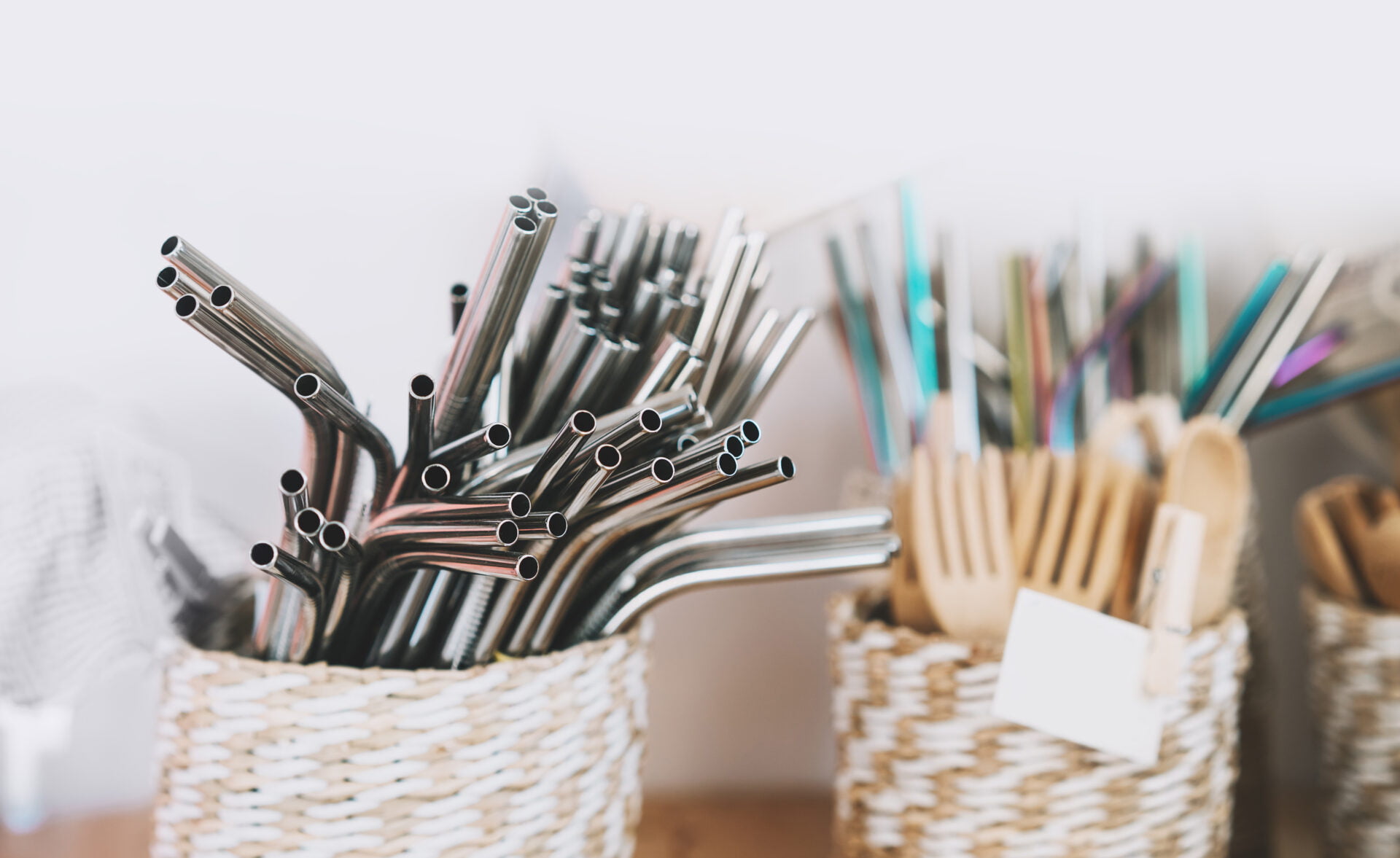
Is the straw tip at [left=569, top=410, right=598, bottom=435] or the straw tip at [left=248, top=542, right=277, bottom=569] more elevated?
the straw tip at [left=569, top=410, right=598, bottom=435]

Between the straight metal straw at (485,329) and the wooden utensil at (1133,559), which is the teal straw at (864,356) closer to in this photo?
the wooden utensil at (1133,559)

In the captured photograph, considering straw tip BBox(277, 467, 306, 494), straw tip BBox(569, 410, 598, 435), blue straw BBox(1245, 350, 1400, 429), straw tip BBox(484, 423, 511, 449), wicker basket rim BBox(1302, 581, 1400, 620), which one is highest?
blue straw BBox(1245, 350, 1400, 429)

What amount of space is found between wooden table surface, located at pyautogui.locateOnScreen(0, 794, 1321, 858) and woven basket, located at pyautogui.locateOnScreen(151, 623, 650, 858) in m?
0.21

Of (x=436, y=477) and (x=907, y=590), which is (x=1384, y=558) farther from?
(x=436, y=477)

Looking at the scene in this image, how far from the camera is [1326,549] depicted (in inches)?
18.9

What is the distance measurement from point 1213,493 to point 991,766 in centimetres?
17

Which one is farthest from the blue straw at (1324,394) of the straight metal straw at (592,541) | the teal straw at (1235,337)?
the straight metal straw at (592,541)

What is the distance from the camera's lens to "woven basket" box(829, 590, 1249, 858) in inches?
15.0

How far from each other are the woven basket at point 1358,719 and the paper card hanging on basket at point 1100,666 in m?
0.15

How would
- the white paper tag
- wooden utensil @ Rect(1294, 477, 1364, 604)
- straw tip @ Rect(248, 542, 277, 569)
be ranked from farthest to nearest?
wooden utensil @ Rect(1294, 477, 1364, 604)
the white paper tag
straw tip @ Rect(248, 542, 277, 569)

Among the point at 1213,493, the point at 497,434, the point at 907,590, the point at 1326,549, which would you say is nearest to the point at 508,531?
the point at 497,434

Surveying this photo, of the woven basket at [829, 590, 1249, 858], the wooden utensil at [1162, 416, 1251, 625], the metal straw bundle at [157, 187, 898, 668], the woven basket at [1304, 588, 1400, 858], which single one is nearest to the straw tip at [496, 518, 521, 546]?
the metal straw bundle at [157, 187, 898, 668]

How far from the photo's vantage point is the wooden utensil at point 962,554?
41 centimetres

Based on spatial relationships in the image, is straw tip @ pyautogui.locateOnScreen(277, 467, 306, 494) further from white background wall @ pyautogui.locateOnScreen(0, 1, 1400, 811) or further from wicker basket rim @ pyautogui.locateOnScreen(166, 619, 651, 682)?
white background wall @ pyautogui.locateOnScreen(0, 1, 1400, 811)
